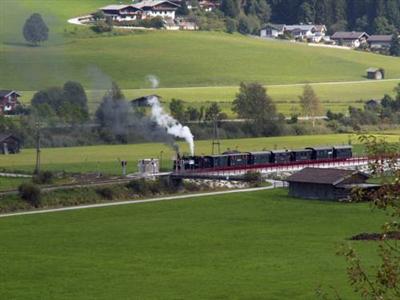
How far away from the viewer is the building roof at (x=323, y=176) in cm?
5706

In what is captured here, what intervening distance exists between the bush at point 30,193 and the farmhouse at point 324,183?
11.4m

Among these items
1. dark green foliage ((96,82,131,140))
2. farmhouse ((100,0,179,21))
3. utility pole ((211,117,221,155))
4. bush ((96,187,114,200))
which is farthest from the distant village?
bush ((96,187,114,200))

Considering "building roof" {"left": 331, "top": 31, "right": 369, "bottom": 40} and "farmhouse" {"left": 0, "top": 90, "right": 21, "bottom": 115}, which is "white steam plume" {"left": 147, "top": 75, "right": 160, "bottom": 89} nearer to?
"farmhouse" {"left": 0, "top": 90, "right": 21, "bottom": 115}

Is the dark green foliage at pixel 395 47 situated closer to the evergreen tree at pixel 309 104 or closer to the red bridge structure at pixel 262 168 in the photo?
the evergreen tree at pixel 309 104

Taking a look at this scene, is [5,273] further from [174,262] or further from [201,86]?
[201,86]

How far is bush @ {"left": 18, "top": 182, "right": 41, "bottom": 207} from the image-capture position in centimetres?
5338

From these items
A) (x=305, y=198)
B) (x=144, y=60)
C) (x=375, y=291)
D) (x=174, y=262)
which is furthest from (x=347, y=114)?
(x=375, y=291)

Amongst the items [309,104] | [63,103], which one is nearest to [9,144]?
[63,103]

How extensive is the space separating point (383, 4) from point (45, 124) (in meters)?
93.5

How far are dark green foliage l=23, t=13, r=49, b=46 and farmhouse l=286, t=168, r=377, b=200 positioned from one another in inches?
2114

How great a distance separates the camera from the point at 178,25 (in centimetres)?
15475

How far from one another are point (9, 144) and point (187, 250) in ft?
127

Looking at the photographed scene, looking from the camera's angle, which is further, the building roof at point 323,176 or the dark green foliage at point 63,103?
the dark green foliage at point 63,103

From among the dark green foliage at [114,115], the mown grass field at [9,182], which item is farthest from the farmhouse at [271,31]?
the mown grass field at [9,182]
